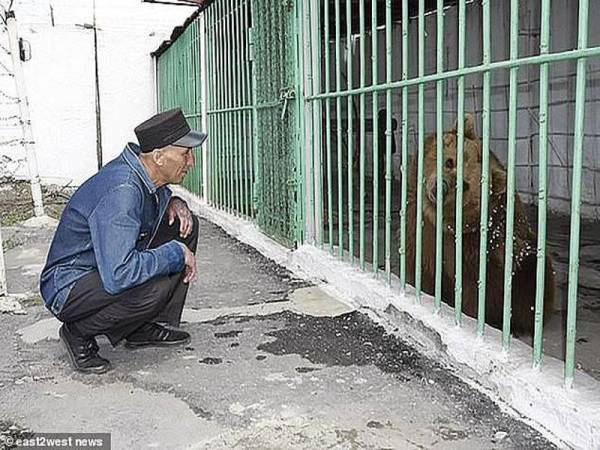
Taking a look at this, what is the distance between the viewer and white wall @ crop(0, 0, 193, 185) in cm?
1298

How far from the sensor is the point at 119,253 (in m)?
3.12

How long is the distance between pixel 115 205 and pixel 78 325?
637mm

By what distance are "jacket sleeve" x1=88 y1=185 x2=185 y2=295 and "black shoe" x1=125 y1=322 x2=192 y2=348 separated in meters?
0.62

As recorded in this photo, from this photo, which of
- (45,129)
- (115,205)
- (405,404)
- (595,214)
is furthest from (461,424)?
(45,129)

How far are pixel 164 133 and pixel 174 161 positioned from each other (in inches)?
5.4

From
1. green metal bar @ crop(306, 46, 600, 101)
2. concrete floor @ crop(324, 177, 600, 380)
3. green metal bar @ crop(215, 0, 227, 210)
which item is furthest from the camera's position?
green metal bar @ crop(215, 0, 227, 210)

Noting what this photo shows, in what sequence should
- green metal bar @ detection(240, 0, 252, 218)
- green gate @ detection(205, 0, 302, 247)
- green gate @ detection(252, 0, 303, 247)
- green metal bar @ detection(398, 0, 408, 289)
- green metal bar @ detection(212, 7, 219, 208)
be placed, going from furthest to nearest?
1. green metal bar @ detection(212, 7, 219, 208)
2. green metal bar @ detection(240, 0, 252, 218)
3. green gate @ detection(205, 0, 302, 247)
4. green gate @ detection(252, 0, 303, 247)
5. green metal bar @ detection(398, 0, 408, 289)

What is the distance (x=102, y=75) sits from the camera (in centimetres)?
1341

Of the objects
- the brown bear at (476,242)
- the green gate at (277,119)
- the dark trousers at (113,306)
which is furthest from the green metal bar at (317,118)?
the dark trousers at (113,306)

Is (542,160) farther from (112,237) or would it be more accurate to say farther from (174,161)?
(112,237)

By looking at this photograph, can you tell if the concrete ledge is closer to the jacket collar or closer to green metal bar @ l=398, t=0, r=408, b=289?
green metal bar @ l=398, t=0, r=408, b=289

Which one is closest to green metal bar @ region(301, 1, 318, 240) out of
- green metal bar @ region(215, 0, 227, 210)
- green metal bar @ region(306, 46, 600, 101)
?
green metal bar @ region(306, 46, 600, 101)

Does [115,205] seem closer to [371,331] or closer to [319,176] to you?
[371,331]

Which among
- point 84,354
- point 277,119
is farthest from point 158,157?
point 277,119
